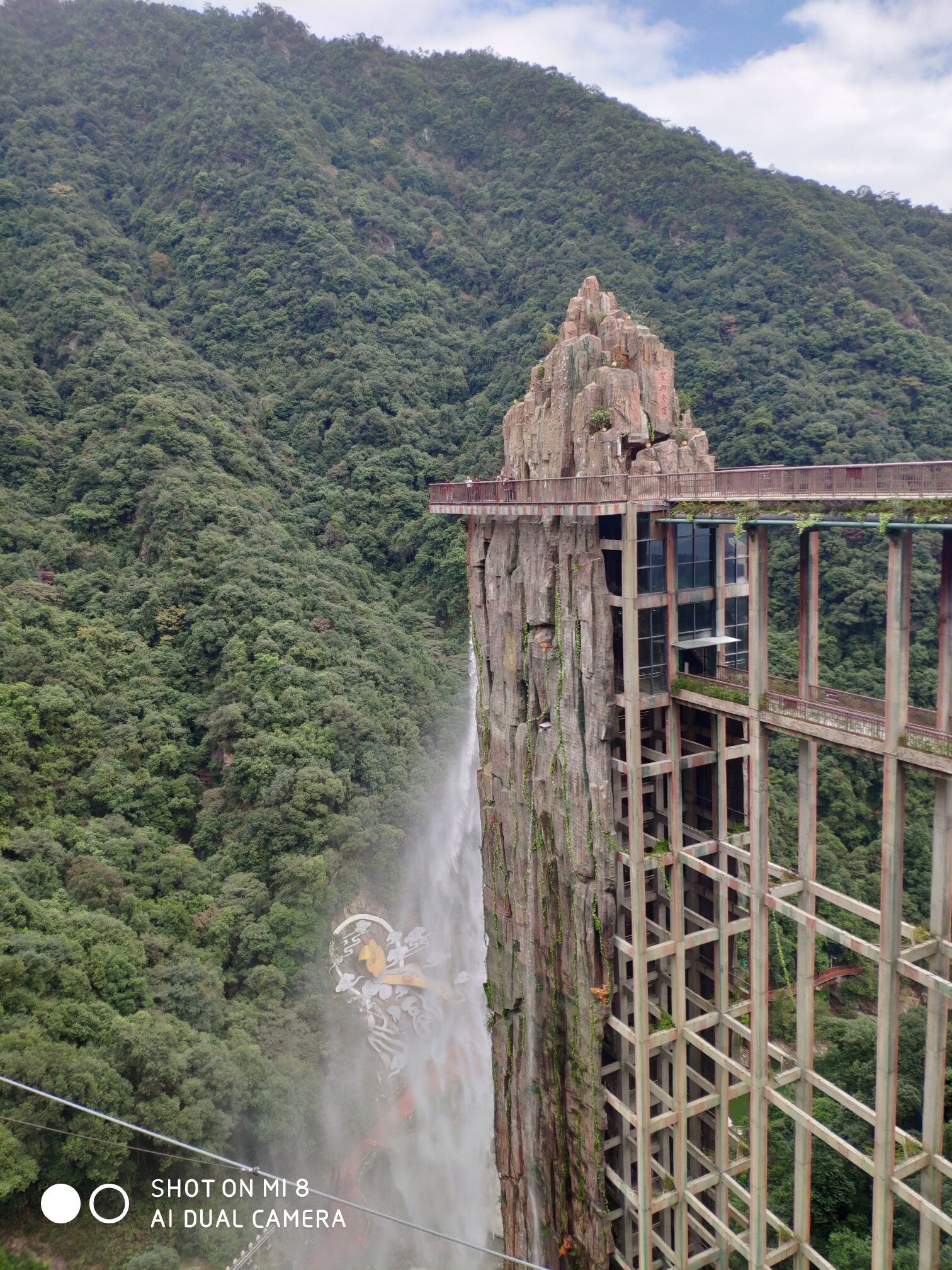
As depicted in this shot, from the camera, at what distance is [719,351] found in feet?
186

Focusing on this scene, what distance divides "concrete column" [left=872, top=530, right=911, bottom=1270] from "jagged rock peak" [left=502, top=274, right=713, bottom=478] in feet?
20.9

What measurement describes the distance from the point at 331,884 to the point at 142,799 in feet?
30.0

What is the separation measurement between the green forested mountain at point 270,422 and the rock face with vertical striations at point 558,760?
9.02m

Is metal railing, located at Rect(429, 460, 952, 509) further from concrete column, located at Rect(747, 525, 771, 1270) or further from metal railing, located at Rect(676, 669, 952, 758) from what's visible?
metal railing, located at Rect(676, 669, 952, 758)

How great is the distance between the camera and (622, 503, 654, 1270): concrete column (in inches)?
609

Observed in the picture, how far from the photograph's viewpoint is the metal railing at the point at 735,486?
11195 millimetres

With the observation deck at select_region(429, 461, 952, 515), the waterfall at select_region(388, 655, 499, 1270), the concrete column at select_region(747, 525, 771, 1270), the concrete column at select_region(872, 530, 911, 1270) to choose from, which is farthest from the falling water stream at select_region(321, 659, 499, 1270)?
the observation deck at select_region(429, 461, 952, 515)

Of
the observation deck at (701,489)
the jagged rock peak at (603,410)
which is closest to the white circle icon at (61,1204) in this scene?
the observation deck at (701,489)

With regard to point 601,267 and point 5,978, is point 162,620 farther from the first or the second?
point 601,267

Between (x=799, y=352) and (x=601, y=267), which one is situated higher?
(x=601, y=267)

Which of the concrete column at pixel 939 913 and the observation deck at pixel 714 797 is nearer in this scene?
the concrete column at pixel 939 913

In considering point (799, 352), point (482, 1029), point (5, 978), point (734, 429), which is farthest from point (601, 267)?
point (5, 978)

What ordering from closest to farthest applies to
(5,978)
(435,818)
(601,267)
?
(5,978), (435,818), (601,267)

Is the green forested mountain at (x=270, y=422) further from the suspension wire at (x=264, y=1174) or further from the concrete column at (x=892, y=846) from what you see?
the concrete column at (x=892, y=846)
